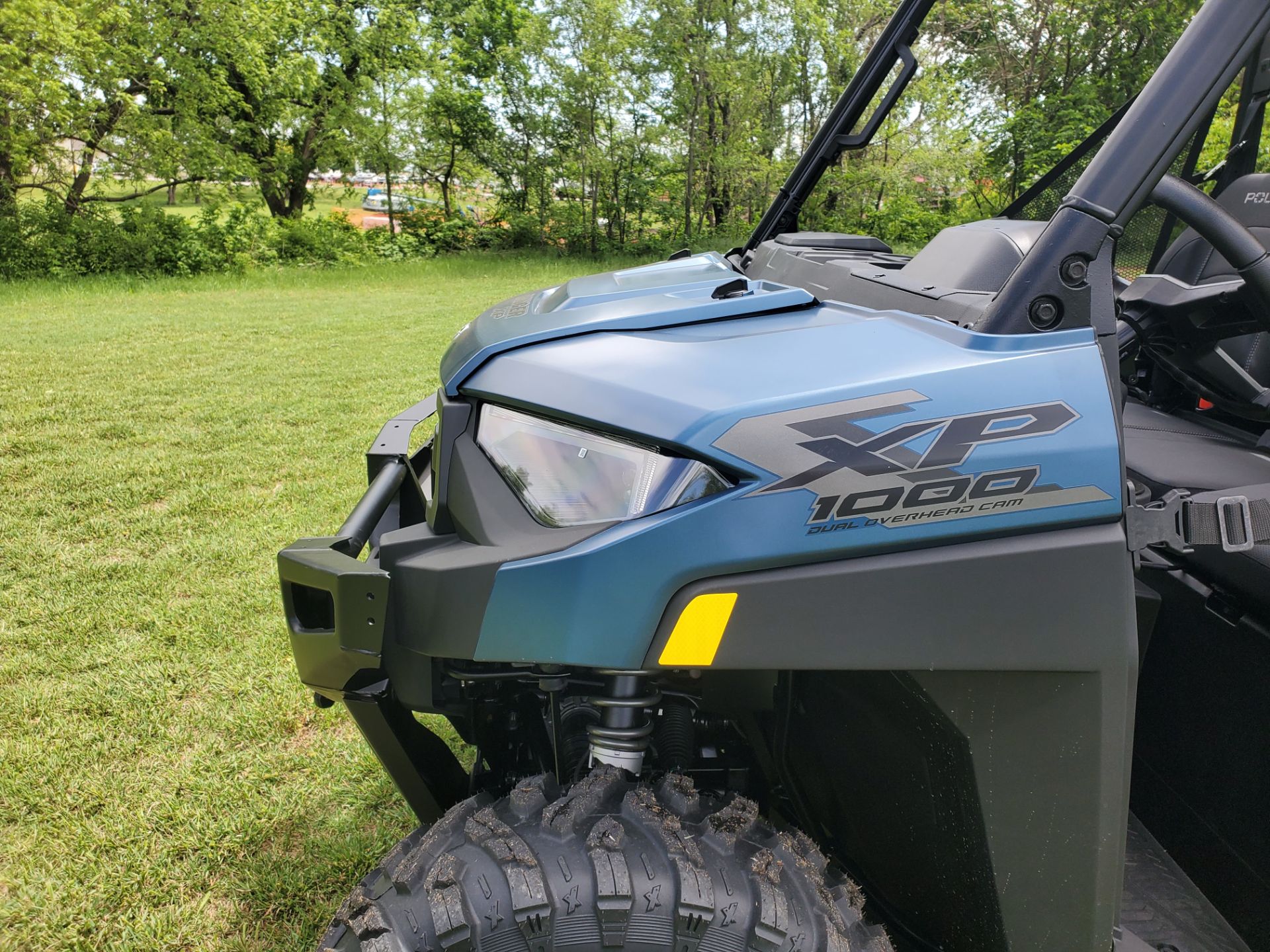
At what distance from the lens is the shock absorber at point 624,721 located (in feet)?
3.71

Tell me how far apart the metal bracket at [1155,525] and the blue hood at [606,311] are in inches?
18.8

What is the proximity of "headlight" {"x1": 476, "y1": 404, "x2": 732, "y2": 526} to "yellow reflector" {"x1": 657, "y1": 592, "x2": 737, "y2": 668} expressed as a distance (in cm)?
11

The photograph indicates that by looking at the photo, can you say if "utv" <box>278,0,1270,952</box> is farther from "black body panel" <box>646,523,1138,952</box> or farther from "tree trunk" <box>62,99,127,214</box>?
"tree trunk" <box>62,99,127,214</box>

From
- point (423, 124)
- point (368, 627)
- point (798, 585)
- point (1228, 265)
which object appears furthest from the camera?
point (423, 124)

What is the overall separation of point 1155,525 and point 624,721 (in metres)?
0.65

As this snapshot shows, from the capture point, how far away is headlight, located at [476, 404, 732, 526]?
0.95 m

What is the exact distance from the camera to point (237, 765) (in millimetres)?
2311

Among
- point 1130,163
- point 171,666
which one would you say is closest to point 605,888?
point 1130,163

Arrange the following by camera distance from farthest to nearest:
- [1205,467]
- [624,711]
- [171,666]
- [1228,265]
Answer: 1. [171,666]
2. [1228,265]
3. [1205,467]
4. [624,711]

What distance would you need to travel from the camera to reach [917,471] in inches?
36.2

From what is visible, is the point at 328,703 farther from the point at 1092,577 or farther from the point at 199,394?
the point at 199,394

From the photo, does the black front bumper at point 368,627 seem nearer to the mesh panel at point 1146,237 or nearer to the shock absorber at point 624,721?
the shock absorber at point 624,721

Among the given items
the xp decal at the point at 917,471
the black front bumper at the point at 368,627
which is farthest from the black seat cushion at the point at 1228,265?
the black front bumper at the point at 368,627

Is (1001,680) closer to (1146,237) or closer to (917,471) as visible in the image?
(917,471)
